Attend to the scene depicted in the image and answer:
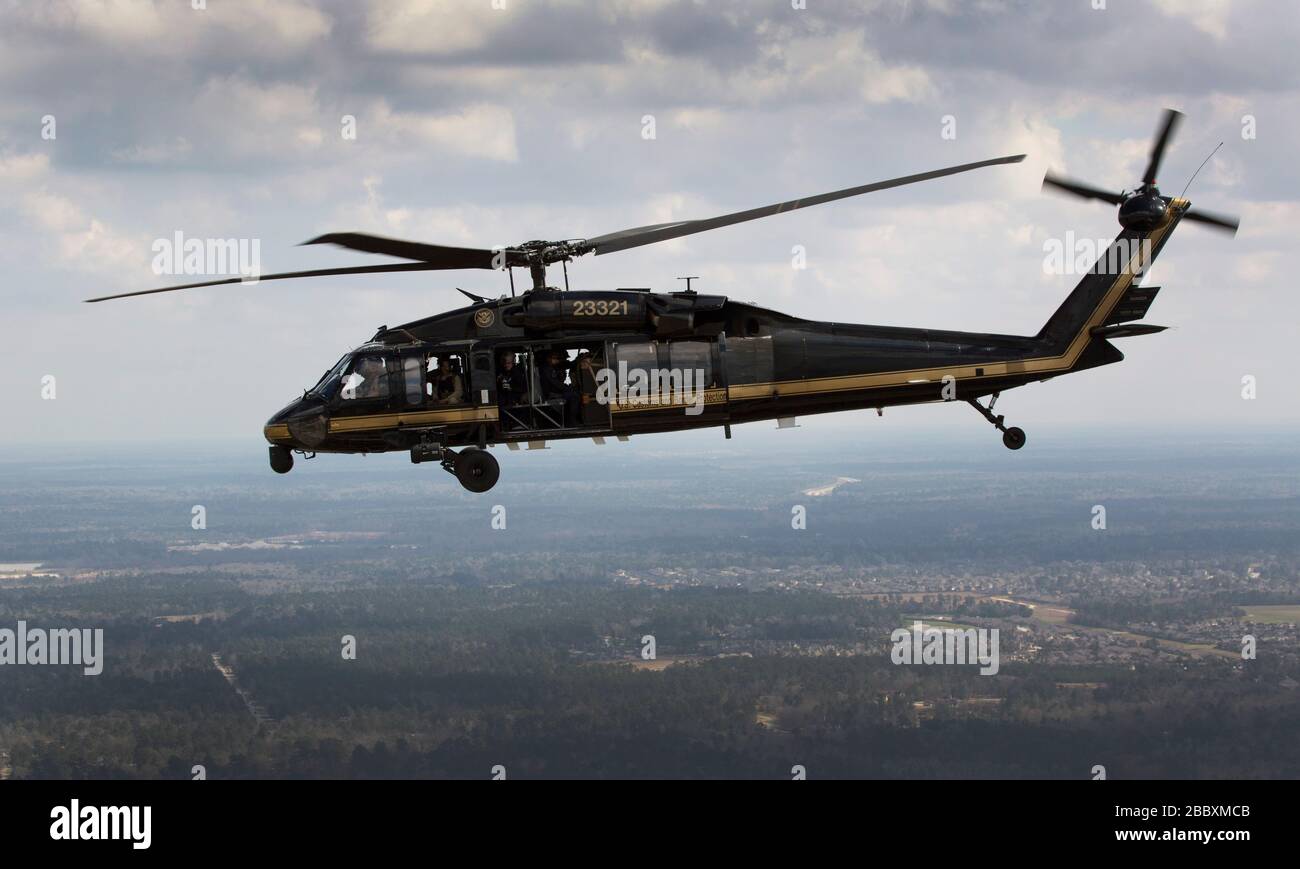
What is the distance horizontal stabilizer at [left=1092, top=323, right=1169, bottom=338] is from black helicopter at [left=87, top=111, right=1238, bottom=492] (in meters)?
0.08

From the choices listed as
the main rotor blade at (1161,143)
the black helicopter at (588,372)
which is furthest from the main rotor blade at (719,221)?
the main rotor blade at (1161,143)

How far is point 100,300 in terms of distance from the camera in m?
33.3

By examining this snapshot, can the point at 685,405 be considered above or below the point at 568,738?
above

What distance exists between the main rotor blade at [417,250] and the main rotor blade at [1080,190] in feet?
48.8

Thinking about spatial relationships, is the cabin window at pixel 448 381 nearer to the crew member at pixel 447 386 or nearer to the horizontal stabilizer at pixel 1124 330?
the crew member at pixel 447 386

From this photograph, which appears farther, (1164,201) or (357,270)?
(1164,201)

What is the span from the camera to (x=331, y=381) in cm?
3762

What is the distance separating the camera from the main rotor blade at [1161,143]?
37188 millimetres

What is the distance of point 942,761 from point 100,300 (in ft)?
555

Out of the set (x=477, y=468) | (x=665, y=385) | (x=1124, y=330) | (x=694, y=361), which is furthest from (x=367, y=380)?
(x=1124, y=330)

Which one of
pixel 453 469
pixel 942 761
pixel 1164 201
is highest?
pixel 1164 201

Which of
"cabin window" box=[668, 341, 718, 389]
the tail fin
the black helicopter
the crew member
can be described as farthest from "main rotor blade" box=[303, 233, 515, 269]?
the tail fin
